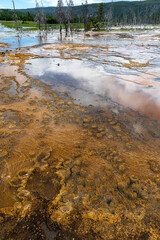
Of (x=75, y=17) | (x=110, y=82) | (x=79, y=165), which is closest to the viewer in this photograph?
(x=79, y=165)

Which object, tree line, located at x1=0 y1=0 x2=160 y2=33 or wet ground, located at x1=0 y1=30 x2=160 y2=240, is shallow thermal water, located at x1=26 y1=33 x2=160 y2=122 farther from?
tree line, located at x1=0 y1=0 x2=160 y2=33

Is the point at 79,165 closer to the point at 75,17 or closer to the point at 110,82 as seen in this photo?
the point at 110,82

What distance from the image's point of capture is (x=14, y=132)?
14.0 feet

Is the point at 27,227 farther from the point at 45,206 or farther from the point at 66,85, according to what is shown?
the point at 66,85

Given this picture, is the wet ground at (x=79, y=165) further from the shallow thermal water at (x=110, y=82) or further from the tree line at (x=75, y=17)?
the tree line at (x=75, y=17)

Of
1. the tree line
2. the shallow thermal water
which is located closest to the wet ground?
the shallow thermal water

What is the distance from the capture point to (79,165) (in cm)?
333

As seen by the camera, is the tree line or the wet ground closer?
the wet ground

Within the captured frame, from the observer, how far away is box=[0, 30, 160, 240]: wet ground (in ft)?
7.47

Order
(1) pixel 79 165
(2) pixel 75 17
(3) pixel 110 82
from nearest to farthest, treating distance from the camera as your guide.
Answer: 1. (1) pixel 79 165
2. (3) pixel 110 82
3. (2) pixel 75 17

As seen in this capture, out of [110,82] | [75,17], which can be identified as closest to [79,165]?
[110,82]

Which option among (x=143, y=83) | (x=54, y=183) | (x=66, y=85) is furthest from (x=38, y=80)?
(x=54, y=183)

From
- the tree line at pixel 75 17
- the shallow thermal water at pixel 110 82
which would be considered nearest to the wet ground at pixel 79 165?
the shallow thermal water at pixel 110 82

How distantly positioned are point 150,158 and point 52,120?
11.1 feet
